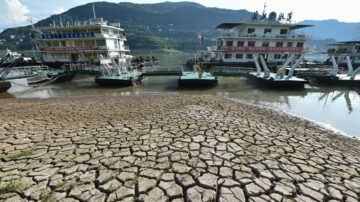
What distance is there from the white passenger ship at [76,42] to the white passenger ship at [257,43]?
1904 cm

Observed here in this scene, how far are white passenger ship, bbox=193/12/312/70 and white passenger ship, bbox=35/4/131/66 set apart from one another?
1904 cm

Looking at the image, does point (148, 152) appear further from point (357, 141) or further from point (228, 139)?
point (357, 141)

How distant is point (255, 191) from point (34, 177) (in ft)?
17.2

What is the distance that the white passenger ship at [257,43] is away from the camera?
98.1 feet

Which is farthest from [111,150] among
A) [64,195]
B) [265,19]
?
[265,19]

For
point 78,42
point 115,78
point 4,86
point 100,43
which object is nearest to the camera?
point 4,86

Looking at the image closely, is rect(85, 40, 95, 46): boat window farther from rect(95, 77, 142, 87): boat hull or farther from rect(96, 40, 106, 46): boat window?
rect(95, 77, 142, 87): boat hull

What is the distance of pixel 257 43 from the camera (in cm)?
3077

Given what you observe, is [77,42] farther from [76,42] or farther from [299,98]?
[299,98]

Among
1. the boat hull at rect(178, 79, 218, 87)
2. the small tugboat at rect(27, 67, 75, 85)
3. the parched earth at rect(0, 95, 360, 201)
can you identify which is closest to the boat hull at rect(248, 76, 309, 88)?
the boat hull at rect(178, 79, 218, 87)

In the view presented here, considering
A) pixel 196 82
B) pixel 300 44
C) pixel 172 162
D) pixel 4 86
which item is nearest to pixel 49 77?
pixel 4 86

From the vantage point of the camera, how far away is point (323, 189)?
3805 mm

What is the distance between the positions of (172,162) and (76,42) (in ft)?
119

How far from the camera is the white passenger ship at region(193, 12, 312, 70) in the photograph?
29.9 meters
